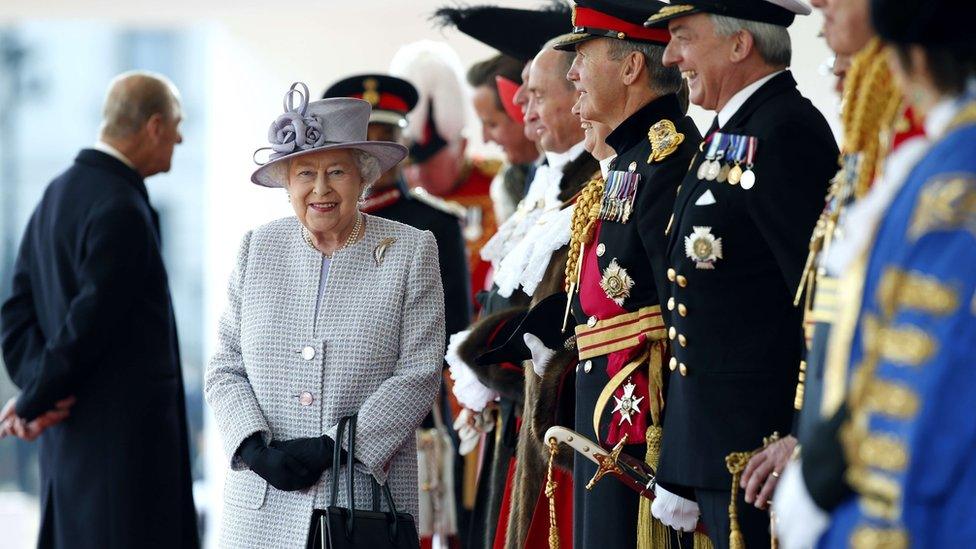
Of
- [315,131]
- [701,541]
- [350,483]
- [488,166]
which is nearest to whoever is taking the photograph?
[701,541]

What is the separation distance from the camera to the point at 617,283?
340 cm

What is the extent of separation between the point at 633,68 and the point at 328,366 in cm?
104

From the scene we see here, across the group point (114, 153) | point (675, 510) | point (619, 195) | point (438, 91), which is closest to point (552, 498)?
point (675, 510)

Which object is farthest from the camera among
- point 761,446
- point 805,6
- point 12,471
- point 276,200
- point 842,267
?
point 12,471

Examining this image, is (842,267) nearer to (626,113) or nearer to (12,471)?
(626,113)

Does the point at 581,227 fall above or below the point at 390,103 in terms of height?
below

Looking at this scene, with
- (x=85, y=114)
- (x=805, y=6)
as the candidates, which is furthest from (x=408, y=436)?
(x=85, y=114)

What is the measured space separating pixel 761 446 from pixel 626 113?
43.2 inches

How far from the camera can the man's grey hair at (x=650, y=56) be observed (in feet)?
A: 12.0

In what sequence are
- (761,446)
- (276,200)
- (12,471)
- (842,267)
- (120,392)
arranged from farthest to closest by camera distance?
(12,471) → (276,200) → (120,392) → (761,446) → (842,267)

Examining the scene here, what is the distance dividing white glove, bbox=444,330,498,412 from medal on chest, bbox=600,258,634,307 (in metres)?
0.97

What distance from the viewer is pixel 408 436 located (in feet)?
12.0

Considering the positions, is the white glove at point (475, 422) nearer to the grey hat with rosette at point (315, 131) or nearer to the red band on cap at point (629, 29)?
the grey hat with rosette at point (315, 131)

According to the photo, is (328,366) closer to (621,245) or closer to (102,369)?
(621,245)
